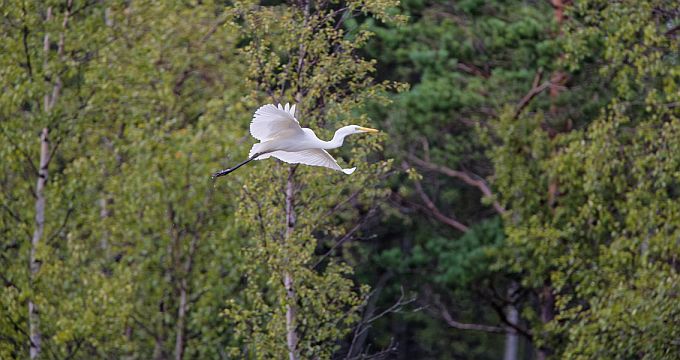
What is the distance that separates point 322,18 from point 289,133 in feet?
7.99

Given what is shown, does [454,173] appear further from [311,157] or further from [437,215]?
[311,157]

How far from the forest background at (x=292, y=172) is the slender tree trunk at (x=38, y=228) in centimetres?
3

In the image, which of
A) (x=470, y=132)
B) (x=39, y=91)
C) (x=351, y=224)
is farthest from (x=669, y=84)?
(x=39, y=91)

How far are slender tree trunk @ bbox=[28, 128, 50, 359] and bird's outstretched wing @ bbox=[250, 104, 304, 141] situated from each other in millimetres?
5661

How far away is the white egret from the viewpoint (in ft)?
35.4

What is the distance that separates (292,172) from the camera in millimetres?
13281

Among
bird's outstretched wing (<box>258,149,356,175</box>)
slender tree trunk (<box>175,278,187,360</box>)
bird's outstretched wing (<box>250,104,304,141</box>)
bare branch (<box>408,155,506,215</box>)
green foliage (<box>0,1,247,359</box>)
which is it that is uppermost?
bird's outstretched wing (<box>250,104,304,141</box>)

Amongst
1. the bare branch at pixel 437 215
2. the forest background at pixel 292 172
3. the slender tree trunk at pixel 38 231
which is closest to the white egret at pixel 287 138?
the forest background at pixel 292 172

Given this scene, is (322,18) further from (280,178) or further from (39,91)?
(39,91)

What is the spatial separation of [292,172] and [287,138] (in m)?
2.12

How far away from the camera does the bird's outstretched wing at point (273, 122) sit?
10.6 m

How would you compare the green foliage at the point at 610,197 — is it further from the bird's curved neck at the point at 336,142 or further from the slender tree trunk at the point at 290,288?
the bird's curved neck at the point at 336,142

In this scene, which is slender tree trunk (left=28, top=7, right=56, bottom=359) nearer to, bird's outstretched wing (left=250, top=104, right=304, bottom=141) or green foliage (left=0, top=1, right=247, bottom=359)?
green foliage (left=0, top=1, right=247, bottom=359)

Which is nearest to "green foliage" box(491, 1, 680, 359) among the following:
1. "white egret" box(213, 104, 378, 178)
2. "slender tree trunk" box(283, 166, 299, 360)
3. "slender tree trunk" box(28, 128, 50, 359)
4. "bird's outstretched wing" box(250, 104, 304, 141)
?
"slender tree trunk" box(283, 166, 299, 360)
